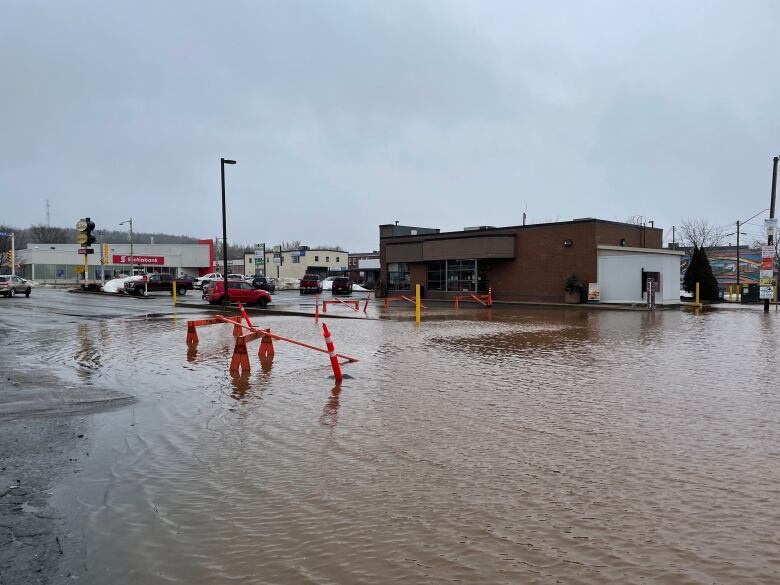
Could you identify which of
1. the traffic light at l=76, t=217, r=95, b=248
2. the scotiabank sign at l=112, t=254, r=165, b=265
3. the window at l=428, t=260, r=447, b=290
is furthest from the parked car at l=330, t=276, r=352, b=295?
the scotiabank sign at l=112, t=254, r=165, b=265

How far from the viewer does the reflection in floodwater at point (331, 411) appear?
7730mm

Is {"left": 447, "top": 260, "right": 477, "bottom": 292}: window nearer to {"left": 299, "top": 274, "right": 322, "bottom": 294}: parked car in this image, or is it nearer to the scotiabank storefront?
{"left": 299, "top": 274, "right": 322, "bottom": 294}: parked car

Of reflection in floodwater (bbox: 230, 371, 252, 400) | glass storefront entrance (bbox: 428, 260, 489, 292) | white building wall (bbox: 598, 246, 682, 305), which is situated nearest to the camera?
reflection in floodwater (bbox: 230, 371, 252, 400)

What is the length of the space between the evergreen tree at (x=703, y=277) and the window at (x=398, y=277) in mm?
21488

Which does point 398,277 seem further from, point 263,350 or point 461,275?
point 263,350

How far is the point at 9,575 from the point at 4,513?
114 centimetres

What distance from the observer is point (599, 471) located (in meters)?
5.74

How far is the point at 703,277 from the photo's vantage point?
40.8 m

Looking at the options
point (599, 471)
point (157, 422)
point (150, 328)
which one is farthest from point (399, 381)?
point (150, 328)

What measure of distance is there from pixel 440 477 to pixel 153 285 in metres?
46.6

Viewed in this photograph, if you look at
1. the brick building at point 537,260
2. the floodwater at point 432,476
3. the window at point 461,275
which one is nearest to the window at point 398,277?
the brick building at point 537,260

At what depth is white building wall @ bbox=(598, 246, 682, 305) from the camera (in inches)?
1417

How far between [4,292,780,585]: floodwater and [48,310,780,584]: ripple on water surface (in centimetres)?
2

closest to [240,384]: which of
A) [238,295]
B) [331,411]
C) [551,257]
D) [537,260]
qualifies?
[331,411]
